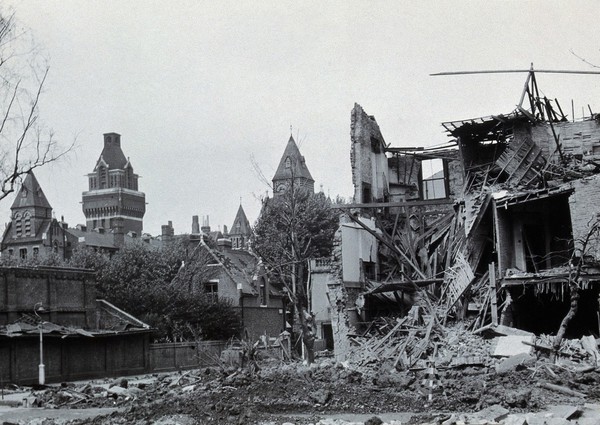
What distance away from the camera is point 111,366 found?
3775 cm

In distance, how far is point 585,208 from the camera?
27.6 m

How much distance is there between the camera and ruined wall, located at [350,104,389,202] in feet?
126

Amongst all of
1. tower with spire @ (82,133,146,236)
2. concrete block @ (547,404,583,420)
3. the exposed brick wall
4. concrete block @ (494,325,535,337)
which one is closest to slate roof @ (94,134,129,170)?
tower with spire @ (82,133,146,236)

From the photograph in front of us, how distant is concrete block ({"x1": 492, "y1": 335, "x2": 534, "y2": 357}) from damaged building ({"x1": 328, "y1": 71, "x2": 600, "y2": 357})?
7.79 ft

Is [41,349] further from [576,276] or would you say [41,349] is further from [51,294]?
[576,276]

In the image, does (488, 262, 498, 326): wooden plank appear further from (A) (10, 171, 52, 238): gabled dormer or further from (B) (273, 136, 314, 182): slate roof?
(B) (273, 136, 314, 182): slate roof

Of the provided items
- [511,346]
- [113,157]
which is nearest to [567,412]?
[511,346]

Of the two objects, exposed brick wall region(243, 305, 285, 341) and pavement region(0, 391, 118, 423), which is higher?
exposed brick wall region(243, 305, 285, 341)

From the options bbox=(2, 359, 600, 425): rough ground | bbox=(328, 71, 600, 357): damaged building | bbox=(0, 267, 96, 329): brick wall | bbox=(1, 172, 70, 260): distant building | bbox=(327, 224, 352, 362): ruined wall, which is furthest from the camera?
bbox=(1, 172, 70, 260): distant building

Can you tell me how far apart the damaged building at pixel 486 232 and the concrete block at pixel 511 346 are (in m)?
2.37

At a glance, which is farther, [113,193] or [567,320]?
[113,193]

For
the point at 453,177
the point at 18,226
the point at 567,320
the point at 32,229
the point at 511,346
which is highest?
the point at 18,226

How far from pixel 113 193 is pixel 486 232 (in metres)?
108

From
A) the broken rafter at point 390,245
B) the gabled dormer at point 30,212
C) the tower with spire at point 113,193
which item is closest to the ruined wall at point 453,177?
the broken rafter at point 390,245
